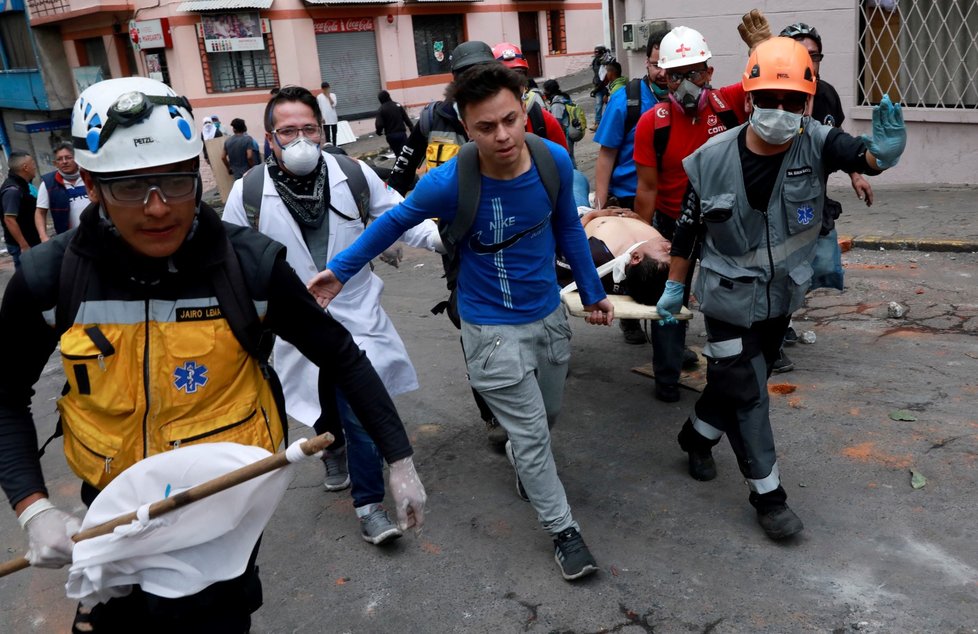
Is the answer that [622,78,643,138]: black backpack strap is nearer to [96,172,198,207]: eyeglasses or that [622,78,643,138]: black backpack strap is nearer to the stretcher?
the stretcher

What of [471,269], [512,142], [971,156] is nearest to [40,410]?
[471,269]

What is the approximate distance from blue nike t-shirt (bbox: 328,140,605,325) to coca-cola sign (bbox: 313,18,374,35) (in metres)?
22.5

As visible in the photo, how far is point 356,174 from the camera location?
4.06m

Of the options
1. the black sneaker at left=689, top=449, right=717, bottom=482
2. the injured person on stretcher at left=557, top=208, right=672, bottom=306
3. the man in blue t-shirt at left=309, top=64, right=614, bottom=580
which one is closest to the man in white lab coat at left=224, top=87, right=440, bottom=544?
the man in blue t-shirt at left=309, top=64, right=614, bottom=580

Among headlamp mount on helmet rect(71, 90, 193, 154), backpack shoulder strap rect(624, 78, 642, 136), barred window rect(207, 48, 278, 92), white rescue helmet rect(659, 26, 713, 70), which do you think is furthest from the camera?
barred window rect(207, 48, 278, 92)

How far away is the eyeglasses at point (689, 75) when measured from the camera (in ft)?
15.2

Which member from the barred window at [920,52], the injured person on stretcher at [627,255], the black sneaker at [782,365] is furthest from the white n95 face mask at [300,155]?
the barred window at [920,52]

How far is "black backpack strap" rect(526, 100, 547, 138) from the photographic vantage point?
509 cm

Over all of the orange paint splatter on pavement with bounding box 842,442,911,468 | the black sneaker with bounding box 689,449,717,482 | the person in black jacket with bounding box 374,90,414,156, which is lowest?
the orange paint splatter on pavement with bounding box 842,442,911,468

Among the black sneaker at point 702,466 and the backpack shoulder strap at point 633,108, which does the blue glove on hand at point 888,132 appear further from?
the backpack shoulder strap at point 633,108

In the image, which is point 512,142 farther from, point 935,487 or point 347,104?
point 347,104

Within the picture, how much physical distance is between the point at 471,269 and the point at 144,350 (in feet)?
5.23

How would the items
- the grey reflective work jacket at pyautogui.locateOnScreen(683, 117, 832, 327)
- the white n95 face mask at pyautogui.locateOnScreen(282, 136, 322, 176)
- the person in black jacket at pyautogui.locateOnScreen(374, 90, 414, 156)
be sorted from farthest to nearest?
the person in black jacket at pyautogui.locateOnScreen(374, 90, 414, 156) → the white n95 face mask at pyautogui.locateOnScreen(282, 136, 322, 176) → the grey reflective work jacket at pyautogui.locateOnScreen(683, 117, 832, 327)

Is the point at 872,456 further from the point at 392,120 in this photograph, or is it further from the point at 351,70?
the point at 351,70
